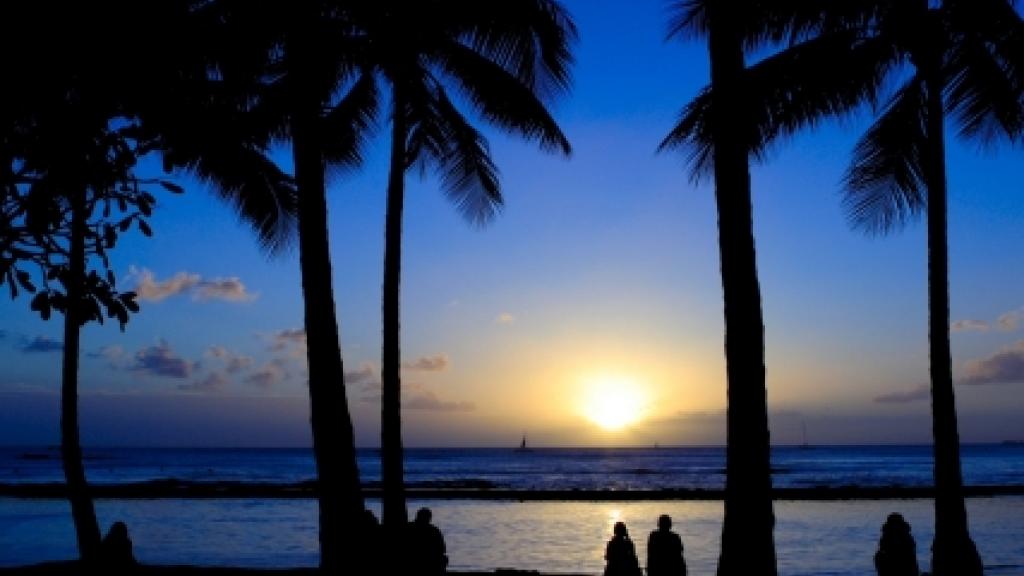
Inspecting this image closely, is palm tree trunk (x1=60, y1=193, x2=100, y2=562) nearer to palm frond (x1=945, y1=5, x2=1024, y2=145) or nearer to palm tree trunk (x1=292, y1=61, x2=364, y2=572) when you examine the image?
palm tree trunk (x1=292, y1=61, x2=364, y2=572)

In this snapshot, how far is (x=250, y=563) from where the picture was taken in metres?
22.5

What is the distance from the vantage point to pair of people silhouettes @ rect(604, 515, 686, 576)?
11711 mm

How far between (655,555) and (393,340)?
7.60 meters

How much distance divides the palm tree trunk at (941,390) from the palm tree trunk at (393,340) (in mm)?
8275

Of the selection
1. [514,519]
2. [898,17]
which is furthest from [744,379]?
[514,519]

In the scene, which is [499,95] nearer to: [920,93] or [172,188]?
[920,93]

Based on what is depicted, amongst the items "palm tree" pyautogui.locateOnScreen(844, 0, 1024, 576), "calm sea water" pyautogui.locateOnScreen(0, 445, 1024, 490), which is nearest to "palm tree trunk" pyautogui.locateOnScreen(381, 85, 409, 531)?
"palm tree" pyautogui.locateOnScreen(844, 0, 1024, 576)

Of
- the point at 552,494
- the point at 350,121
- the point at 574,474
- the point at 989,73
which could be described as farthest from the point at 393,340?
the point at 574,474

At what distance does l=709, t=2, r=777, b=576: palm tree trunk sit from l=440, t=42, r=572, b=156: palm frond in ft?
25.4

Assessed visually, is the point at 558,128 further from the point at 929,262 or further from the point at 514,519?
the point at 514,519

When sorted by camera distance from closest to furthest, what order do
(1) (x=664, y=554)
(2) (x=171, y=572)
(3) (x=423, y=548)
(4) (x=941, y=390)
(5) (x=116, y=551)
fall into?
(1) (x=664, y=554) → (5) (x=116, y=551) → (3) (x=423, y=548) → (4) (x=941, y=390) → (2) (x=171, y=572)

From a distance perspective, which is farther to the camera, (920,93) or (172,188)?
(920,93)

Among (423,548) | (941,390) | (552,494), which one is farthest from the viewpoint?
(552,494)

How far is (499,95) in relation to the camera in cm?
1872
